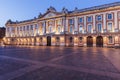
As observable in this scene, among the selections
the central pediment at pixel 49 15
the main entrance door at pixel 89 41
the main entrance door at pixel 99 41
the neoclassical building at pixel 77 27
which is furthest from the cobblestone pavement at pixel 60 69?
the central pediment at pixel 49 15

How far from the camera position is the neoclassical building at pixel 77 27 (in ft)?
128

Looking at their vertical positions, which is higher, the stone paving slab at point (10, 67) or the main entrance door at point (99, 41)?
the main entrance door at point (99, 41)

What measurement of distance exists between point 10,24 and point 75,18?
44.9 m

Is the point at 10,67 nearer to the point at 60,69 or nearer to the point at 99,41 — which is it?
the point at 60,69

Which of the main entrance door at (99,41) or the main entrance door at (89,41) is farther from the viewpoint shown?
the main entrance door at (89,41)

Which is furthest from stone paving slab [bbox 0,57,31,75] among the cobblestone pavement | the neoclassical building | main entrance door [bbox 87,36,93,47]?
main entrance door [bbox 87,36,93,47]

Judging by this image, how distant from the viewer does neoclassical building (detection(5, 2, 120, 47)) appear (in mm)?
39062

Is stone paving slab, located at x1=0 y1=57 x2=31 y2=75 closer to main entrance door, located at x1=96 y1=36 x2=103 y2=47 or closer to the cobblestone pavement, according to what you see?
the cobblestone pavement

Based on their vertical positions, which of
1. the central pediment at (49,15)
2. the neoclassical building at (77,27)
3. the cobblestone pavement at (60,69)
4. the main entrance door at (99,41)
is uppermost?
the central pediment at (49,15)

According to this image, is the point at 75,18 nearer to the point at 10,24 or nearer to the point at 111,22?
the point at 111,22

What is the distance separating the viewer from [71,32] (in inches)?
1893

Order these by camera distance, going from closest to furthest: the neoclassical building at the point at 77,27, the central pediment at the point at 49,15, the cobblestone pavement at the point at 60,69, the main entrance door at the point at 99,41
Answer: the cobblestone pavement at the point at 60,69
the neoclassical building at the point at 77,27
the main entrance door at the point at 99,41
the central pediment at the point at 49,15

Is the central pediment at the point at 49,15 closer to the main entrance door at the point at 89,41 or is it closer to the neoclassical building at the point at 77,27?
the neoclassical building at the point at 77,27

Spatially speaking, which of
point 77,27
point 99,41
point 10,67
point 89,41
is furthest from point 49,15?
point 10,67
